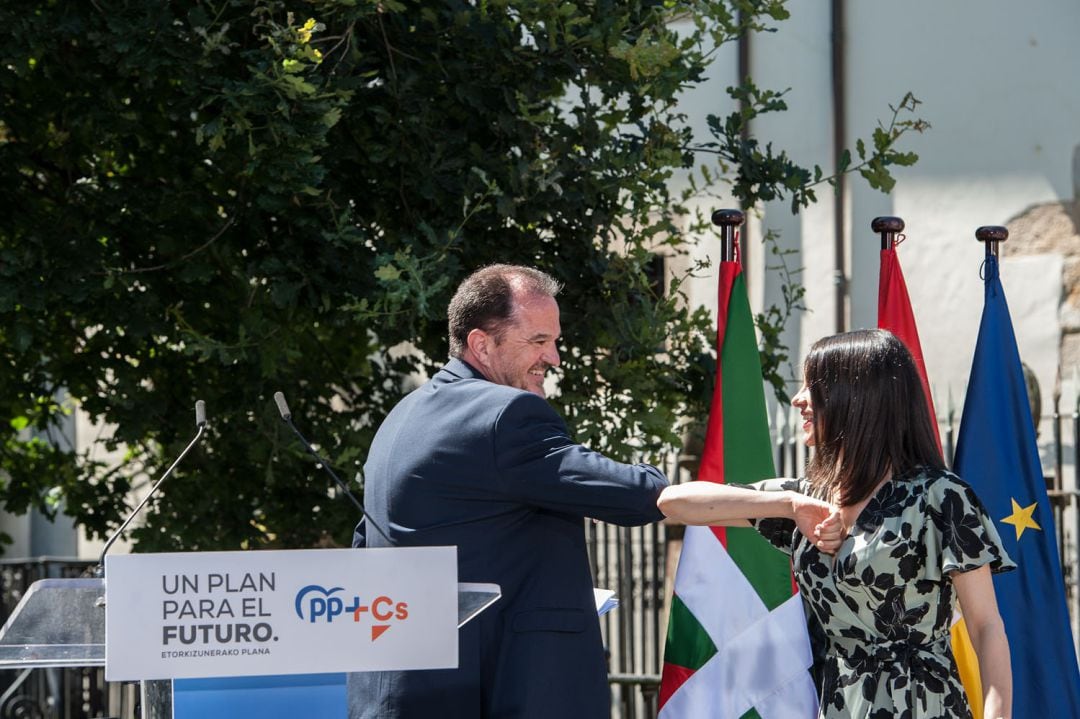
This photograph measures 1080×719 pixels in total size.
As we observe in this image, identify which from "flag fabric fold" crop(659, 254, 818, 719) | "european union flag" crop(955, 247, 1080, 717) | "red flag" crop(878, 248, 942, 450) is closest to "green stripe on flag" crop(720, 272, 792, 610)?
"flag fabric fold" crop(659, 254, 818, 719)

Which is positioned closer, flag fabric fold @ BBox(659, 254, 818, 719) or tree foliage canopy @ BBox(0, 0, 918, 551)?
flag fabric fold @ BBox(659, 254, 818, 719)

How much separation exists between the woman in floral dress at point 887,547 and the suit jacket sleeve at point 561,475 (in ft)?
0.99

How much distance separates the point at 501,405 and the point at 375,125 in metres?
1.97

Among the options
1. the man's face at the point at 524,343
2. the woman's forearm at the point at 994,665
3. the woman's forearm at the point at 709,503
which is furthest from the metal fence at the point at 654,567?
the woman's forearm at the point at 994,665

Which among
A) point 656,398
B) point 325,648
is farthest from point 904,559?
point 656,398

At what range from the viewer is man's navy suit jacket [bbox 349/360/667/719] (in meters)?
3.19

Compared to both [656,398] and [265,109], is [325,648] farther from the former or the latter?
[656,398]

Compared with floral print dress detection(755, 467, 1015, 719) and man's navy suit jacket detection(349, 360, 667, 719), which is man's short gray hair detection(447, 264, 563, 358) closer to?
man's navy suit jacket detection(349, 360, 667, 719)

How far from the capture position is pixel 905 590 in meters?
2.93

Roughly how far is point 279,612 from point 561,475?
0.68 metres

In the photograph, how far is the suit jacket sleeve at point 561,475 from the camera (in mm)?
3170

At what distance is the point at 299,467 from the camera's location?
17.4ft

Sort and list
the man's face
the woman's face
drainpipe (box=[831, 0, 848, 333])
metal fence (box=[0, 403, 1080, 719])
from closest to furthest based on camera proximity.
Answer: the woman's face → the man's face → metal fence (box=[0, 403, 1080, 719]) → drainpipe (box=[831, 0, 848, 333])

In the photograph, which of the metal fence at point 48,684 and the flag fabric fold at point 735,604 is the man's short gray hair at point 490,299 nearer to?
the flag fabric fold at point 735,604
